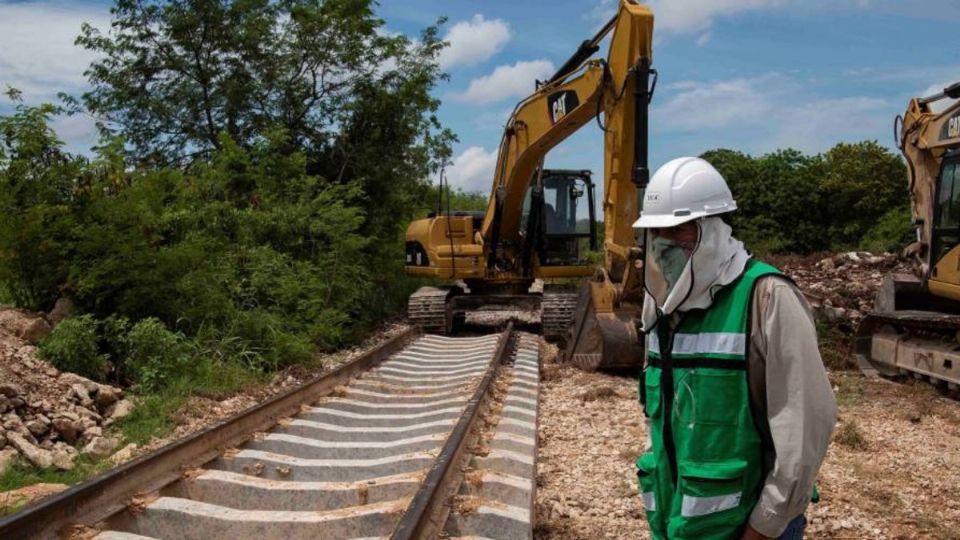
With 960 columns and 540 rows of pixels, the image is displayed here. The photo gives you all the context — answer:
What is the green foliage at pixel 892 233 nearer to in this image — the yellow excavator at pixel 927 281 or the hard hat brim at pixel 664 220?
the yellow excavator at pixel 927 281

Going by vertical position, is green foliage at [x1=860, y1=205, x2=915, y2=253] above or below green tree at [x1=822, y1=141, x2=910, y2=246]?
below

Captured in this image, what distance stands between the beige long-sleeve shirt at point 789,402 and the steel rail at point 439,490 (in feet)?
6.89

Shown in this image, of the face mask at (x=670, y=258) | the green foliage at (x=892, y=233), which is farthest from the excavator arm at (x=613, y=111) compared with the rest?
the green foliage at (x=892, y=233)

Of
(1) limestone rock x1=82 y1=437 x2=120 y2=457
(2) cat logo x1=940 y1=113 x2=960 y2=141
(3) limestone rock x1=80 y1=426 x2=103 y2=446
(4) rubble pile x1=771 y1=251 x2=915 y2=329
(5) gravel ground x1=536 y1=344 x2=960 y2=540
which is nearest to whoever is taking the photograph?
(5) gravel ground x1=536 y1=344 x2=960 y2=540

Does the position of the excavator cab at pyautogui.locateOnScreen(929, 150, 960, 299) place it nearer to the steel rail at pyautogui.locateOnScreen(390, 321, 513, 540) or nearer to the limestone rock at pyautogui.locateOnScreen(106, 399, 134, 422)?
the steel rail at pyautogui.locateOnScreen(390, 321, 513, 540)

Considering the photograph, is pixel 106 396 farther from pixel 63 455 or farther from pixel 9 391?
pixel 63 455

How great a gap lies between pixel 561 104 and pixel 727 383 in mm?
10241

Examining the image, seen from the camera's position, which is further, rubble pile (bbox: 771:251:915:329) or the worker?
rubble pile (bbox: 771:251:915:329)

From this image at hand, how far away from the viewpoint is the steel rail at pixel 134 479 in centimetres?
410

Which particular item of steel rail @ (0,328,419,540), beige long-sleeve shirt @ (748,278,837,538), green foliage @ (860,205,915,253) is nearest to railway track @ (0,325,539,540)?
steel rail @ (0,328,419,540)

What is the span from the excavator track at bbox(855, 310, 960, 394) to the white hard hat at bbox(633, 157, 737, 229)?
8.30m

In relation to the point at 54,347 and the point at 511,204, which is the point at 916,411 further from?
the point at 54,347

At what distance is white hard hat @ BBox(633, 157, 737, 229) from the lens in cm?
244

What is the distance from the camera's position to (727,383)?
Result: 7.49 ft
